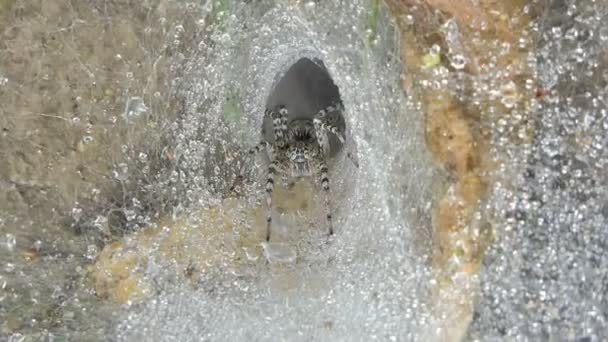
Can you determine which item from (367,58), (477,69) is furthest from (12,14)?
(477,69)

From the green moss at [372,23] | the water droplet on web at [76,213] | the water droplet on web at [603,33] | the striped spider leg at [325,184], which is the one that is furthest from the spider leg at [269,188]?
the water droplet on web at [603,33]

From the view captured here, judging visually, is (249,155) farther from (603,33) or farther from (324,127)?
(603,33)

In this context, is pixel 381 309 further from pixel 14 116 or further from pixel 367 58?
pixel 14 116

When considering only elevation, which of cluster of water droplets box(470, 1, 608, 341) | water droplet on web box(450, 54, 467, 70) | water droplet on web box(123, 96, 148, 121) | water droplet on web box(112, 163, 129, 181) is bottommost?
cluster of water droplets box(470, 1, 608, 341)

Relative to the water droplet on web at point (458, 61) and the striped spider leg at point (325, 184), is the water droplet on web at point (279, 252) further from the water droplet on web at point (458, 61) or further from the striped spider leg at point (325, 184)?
the water droplet on web at point (458, 61)

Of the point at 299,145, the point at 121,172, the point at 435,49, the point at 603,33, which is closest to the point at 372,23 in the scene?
the point at 435,49

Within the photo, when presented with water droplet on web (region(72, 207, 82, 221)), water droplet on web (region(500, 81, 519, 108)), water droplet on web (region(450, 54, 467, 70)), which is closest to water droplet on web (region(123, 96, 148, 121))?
water droplet on web (region(72, 207, 82, 221))

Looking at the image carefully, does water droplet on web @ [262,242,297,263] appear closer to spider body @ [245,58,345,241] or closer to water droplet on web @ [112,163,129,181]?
spider body @ [245,58,345,241]

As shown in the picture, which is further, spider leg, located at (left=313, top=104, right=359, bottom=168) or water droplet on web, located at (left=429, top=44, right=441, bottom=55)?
spider leg, located at (left=313, top=104, right=359, bottom=168)
